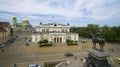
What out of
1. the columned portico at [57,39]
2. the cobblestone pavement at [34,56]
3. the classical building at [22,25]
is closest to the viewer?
the cobblestone pavement at [34,56]

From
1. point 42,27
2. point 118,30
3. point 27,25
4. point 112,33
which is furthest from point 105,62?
point 27,25

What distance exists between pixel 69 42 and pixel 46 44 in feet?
36.0

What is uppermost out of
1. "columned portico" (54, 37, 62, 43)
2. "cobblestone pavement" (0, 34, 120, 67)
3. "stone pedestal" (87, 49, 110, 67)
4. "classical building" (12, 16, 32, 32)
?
"classical building" (12, 16, 32, 32)

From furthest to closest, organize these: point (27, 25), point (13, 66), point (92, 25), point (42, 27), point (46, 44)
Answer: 1. point (27, 25)
2. point (92, 25)
3. point (42, 27)
4. point (46, 44)
5. point (13, 66)

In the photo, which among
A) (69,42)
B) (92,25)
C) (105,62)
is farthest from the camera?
(92,25)

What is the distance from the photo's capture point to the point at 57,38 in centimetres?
6006

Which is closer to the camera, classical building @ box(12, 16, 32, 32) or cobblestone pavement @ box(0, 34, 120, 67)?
cobblestone pavement @ box(0, 34, 120, 67)

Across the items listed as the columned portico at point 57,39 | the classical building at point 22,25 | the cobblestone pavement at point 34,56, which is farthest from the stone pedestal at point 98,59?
the classical building at point 22,25

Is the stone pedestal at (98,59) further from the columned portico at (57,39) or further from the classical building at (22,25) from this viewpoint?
the classical building at (22,25)

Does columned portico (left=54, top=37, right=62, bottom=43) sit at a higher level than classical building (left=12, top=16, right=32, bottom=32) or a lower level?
lower

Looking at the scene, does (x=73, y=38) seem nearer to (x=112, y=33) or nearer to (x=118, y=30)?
(x=112, y=33)

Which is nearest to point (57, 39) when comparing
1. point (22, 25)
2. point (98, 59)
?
point (98, 59)

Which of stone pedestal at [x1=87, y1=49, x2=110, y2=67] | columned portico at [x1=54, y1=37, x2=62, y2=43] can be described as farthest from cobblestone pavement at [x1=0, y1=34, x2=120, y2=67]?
columned portico at [x1=54, y1=37, x2=62, y2=43]

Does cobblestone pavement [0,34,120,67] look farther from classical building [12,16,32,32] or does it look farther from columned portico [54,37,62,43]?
classical building [12,16,32,32]
